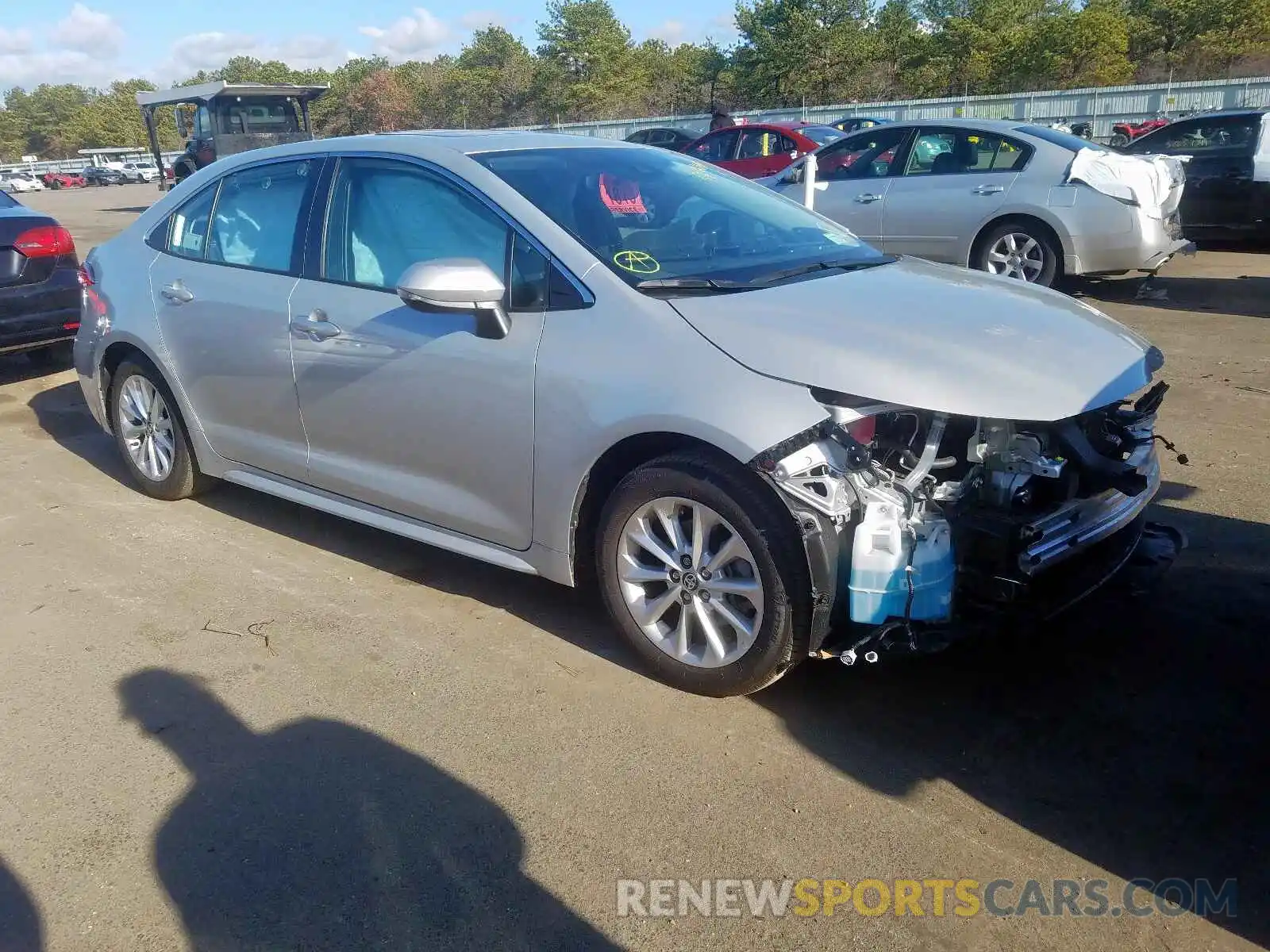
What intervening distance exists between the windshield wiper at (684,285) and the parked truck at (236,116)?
20559 mm

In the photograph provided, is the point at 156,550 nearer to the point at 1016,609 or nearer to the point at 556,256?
the point at 556,256

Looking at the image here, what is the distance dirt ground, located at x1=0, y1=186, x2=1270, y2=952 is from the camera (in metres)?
2.55

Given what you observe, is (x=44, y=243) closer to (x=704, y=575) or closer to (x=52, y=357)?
(x=52, y=357)

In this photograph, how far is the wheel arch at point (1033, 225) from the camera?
8.90m

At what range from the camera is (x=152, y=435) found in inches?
213

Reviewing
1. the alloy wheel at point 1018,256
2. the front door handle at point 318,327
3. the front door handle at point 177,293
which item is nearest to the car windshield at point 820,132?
the alloy wheel at point 1018,256

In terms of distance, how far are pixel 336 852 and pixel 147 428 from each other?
3397 millimetres

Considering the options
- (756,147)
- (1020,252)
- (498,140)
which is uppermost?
(756,147)

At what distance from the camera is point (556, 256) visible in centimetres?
357

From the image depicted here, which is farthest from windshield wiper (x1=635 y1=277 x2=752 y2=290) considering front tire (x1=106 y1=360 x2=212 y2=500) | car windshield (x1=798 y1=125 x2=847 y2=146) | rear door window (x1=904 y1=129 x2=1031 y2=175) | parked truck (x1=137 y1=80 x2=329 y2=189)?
parked truck (x1=137 y1=80 x2=329 y2=189)

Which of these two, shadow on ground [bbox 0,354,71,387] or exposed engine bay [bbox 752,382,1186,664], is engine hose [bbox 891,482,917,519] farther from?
shadow on ground [bbox 0,354,71,387]

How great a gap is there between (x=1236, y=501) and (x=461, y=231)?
360 cm

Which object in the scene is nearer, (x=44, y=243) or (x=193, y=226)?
(x=193, y=226)

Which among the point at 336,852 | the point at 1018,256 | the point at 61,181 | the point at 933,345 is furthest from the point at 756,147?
the point at 61,181
